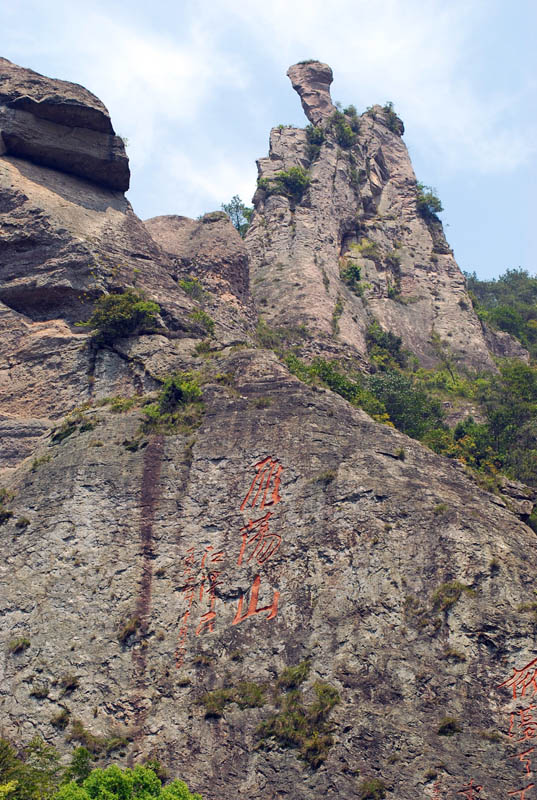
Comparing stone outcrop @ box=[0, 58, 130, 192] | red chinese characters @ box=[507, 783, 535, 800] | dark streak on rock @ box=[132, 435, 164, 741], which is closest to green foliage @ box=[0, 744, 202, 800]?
dark streak on rock @ box=[132, 435, 164, 741]

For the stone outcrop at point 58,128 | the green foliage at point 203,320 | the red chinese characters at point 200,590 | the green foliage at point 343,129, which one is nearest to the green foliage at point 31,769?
the red chinese characters at point 200,590

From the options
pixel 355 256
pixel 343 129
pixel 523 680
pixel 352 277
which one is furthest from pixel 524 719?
pixel 343 129

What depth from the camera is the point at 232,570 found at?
2731 centimetres

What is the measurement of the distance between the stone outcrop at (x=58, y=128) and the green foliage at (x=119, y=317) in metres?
10.8

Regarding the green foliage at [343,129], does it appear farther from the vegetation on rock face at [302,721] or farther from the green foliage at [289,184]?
the vegetation on rock face at [302,721]

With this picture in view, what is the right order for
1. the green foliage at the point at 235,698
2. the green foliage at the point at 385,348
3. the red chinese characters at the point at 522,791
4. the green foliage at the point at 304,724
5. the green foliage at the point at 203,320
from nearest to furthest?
the red chinese characters at the point at 522,791
the green foliage at the point at 304,724
the green foliage at the point at 235,698
the green foliage at the point at 203,320
the green foliage at the point at 385,348

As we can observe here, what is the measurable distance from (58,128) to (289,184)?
21152 millimetres

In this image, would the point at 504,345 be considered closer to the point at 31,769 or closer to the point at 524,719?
the point at 524,719

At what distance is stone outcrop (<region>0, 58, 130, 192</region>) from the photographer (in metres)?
44.6

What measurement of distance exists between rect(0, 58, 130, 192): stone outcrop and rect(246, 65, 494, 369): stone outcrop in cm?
1326

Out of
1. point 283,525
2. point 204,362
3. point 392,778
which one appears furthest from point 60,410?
point 392,778

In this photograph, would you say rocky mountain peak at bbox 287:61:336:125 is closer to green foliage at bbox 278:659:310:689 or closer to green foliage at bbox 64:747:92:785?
green foliage at bbox 278:659:310:689

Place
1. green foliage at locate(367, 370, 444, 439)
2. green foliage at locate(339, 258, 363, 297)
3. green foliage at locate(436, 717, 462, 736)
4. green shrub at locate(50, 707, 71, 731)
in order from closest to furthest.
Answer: green foliage at locate(436, 717, 462, 736), green shrub at locate(50, 707, 71, 731), green foliage at locate(367, 370, 444, 439), green foliage at locate(339, 258, 363, 297)

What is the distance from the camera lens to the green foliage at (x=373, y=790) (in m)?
20.6
